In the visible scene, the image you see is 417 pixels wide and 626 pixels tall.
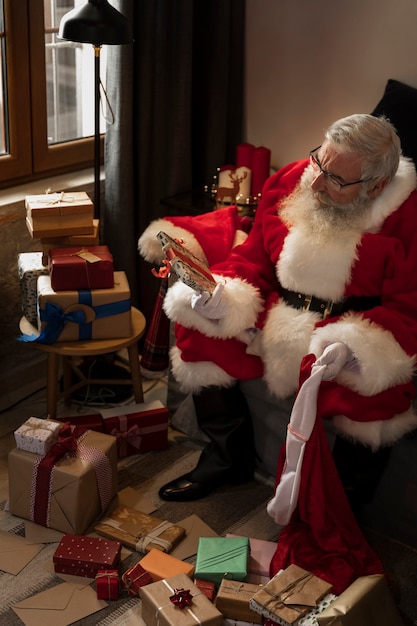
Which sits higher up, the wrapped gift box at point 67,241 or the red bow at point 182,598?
the wrapped gift box at point 67,241

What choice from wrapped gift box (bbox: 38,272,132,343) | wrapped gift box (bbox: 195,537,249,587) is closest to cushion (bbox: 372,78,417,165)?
wrapped gift box (bbox: 38,272,132,343)

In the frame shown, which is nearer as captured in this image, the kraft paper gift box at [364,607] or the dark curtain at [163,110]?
the kraft paper gift box at [364,607]

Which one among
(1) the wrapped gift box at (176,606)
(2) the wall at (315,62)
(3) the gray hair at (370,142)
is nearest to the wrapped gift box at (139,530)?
(1) the wrapped gift box at (176,606)

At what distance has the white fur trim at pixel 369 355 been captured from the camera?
7.23ft

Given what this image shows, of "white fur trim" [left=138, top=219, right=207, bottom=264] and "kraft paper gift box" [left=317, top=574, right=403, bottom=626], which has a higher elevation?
"white fur trim" [left=138, top=219, right=207, bottom=264]

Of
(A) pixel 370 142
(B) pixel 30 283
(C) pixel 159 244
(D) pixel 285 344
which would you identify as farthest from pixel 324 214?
(B) pixel 30 283

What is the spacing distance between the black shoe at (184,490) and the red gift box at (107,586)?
41 cm

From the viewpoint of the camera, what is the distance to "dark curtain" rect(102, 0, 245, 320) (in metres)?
2.96

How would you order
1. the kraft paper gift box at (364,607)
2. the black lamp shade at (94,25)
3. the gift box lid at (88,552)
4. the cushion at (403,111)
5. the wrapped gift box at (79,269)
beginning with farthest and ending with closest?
the cushion at (403,111), the wrapped gift box at (79,269), the black lamp shade at (94,25), the gift box lid at (88,552), the kraft paper gift box at (364,607)

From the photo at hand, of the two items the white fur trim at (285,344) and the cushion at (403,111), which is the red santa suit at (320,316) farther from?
the cushion at (403,111)

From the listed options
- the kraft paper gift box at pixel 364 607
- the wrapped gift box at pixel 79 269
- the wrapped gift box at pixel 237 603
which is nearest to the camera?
the kraft paper gift box at pixel 364 607

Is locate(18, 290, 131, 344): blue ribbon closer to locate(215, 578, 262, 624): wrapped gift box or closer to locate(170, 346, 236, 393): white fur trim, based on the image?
locate(170, 346, 236, 393): white fur trim

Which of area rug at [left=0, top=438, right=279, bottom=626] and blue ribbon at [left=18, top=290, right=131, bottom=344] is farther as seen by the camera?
blue ribbon at [left=18, top=290, right=131, bottom=344]

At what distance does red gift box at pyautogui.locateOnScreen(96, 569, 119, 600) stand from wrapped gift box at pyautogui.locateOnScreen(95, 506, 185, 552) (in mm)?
171
